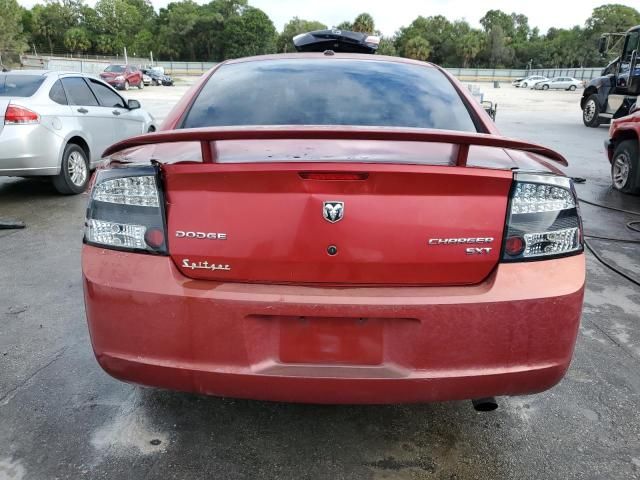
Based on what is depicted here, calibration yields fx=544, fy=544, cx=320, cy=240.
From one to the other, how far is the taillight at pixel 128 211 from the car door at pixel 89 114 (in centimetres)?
543

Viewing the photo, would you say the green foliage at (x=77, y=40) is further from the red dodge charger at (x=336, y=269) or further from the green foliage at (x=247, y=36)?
the red dodge charger at (x=336, y=269)

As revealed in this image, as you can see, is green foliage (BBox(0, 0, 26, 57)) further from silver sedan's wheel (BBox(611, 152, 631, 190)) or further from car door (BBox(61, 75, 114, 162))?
silver sedan's wheel (BBox(611, 152, 631, 190))

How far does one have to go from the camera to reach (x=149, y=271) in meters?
1.88

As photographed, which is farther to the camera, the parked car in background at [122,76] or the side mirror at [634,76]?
the parked car in background at [122,76]

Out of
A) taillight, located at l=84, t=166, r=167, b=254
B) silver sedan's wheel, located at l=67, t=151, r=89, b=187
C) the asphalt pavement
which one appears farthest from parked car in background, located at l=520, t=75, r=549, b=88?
taillight, located at l=84, t=166, r=167, b=254

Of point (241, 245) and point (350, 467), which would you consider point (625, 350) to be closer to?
point (350, 467)

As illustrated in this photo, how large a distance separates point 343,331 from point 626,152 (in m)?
7.02

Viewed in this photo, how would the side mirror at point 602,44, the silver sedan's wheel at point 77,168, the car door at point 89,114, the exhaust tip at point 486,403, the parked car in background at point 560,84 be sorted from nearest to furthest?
the exhaust tip at point 486,403 < the silver sedan's wheel at point 77,168 < the car door at point 89,114 < the side mirror at point 602,44 < the parked car in background at point 560,84

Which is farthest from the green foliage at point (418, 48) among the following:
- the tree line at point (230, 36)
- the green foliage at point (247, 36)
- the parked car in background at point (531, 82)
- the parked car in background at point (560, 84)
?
the parked car in background at point (560, 84)

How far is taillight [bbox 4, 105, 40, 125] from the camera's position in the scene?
6074mm

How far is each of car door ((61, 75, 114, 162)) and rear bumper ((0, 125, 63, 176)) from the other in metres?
0.62

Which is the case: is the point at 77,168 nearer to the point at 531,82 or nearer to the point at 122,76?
the point at 122,76

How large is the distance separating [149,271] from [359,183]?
0.78 m

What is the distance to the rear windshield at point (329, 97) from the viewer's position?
266 cm
